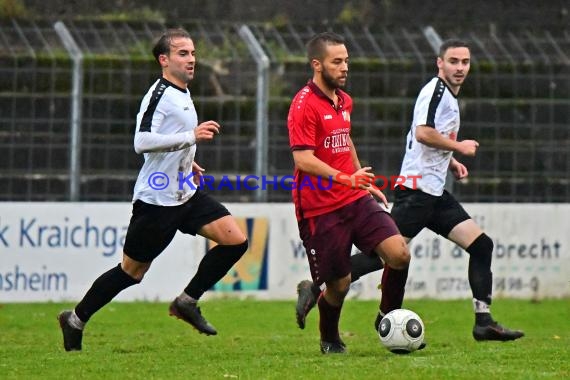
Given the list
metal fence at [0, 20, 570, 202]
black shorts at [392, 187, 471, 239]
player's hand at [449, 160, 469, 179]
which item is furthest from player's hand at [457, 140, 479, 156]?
metal fence at [0, 20, 570, 202]

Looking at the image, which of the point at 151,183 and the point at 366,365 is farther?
the point at 151,183

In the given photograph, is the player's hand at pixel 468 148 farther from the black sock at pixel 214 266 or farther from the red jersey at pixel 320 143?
the black sock at pixel 214 266

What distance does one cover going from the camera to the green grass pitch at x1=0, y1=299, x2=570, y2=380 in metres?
8.17

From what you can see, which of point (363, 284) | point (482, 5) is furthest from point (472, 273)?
point (482, 5)

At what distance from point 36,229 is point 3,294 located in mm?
773

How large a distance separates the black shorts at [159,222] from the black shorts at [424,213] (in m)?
1.56

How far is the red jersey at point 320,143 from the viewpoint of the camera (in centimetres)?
897

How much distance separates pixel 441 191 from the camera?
1064cm

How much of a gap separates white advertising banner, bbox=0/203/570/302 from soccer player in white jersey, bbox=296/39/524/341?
14.5 feet

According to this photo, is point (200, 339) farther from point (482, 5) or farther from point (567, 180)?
point (482, 5)

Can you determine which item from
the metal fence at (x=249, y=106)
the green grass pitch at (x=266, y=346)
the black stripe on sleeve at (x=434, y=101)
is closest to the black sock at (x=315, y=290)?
the green grass pitch at (x=266, y=346)

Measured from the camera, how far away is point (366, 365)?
8352mm

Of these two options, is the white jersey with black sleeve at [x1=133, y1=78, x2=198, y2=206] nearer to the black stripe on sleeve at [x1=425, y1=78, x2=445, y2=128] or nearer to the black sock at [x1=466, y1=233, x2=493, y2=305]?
the black stripe on sleeve at [x1=425, y1=78, x2=445, y2=128]

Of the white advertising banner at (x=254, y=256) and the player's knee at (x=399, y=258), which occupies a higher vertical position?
the player's knee at (x=399, y=258)
